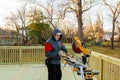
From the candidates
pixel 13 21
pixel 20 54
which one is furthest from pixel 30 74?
pixel 13 21

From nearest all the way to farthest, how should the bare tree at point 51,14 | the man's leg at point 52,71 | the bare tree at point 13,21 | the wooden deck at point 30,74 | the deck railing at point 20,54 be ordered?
the man's leg at point 52,71 < the wooden deck at point 30,74 < the deck railing at point 20,54 < the bare tree at point 51,14 < the bare tree at point 13,21

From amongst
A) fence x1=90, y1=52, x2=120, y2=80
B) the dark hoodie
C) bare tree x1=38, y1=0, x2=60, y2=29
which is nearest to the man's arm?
the dark hoodie

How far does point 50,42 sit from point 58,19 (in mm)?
14689

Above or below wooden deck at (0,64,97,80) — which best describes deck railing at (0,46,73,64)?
above

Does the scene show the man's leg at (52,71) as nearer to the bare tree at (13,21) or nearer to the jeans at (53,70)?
the jeans at (53,70)

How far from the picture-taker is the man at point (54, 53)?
4676mm

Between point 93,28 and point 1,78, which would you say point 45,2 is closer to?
point 1,78

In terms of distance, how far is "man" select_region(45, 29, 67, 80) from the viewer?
4.68 m

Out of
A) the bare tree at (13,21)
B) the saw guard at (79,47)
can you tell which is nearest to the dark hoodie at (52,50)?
the saw guard at (79,47)

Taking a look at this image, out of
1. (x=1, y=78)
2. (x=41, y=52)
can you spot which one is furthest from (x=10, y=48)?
(x=1, y=78)

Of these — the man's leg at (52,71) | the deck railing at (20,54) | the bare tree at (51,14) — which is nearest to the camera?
the man's leg at (52,71)

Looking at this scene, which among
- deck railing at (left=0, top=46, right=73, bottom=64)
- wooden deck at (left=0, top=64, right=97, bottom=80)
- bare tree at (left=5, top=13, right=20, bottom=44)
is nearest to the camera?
wooden deck at (left=0, top=64, right=97, bottom=80)

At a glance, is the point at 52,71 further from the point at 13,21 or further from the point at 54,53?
the point at 13,21

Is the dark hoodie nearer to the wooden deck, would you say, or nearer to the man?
the man
